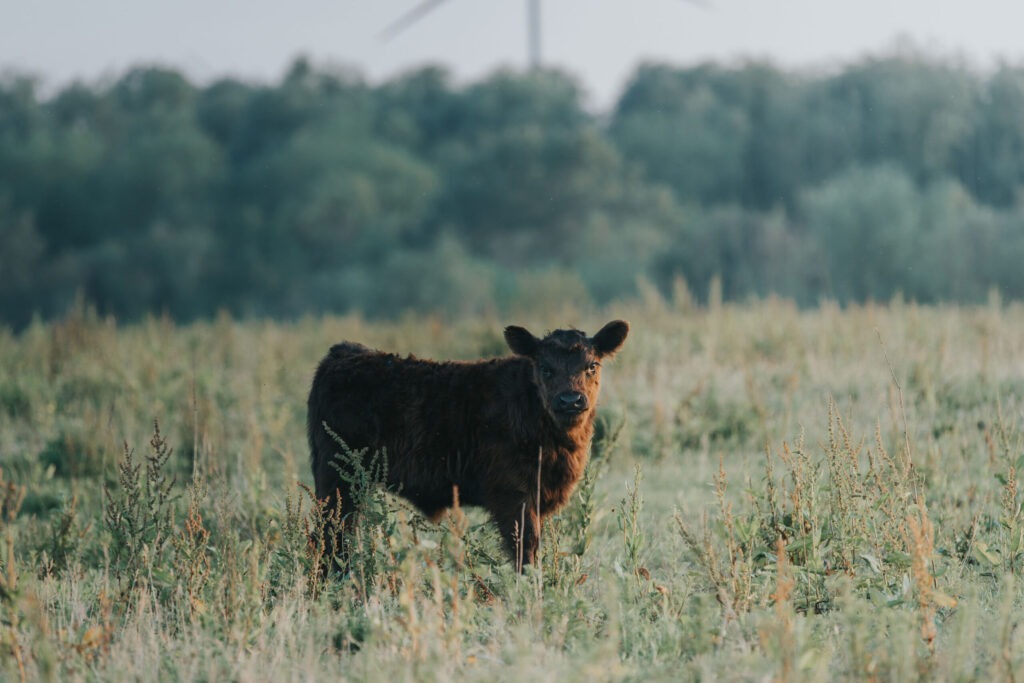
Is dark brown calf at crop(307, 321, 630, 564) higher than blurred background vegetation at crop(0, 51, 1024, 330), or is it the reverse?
blurred background vegetation at crop(0, 51, 1024, 330)

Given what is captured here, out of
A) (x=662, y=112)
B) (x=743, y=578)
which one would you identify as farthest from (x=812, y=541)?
(x=662, y=112)

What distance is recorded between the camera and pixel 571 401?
5.35 metres

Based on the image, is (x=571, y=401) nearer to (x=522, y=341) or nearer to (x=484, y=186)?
(x=522, y=341)

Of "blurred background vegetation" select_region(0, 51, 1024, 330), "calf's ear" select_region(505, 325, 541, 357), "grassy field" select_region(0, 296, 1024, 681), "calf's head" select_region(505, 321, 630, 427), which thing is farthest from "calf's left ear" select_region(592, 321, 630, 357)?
"blurred background vegetation" select_region(0, 51, 1024, 330)

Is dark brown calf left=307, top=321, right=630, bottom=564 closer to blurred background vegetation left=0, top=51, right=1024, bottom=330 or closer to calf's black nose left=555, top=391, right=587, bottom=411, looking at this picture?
calf's black nose left=555, top=391, right=587, bottom=411

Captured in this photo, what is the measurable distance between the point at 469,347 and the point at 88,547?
736 cm

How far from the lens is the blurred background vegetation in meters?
33.3

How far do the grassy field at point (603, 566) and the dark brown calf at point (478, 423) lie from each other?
21 centimetres

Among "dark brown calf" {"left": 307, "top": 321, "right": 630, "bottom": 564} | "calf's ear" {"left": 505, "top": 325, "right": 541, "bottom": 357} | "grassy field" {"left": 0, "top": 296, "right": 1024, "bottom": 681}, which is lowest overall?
"grassy field" {"left": 0, "top": 296, "right": 1024, "bottom": 681}

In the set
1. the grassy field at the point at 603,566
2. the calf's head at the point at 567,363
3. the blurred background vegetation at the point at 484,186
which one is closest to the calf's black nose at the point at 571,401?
the calf's head at the point at 567,363

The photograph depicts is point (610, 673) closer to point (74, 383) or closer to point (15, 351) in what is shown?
point (74, 383)

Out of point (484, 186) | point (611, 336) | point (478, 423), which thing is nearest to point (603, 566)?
point (478, 423)

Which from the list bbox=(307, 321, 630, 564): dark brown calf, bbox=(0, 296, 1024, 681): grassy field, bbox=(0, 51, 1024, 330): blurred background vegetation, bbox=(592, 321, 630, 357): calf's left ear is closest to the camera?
bbox=(0, 296, 1024, 681): grassy field

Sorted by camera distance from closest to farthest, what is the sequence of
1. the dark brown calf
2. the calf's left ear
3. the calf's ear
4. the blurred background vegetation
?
1. the dark brown calf
2. the calf's ear
3. the calf's left ear
4. the blurred background vegetation
